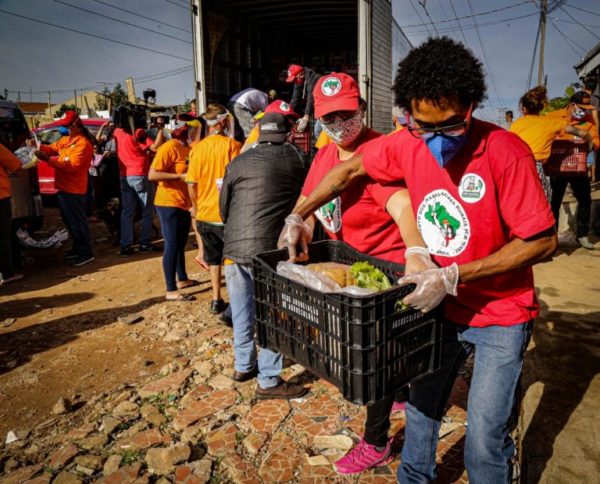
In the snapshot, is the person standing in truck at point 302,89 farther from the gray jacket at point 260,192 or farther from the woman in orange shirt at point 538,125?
the gray jacket at point 260,192

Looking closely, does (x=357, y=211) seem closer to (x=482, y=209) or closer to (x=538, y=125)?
(x=482, y=209)

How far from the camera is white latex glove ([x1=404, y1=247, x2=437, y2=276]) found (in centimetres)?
180

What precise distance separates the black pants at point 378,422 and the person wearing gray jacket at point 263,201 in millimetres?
980

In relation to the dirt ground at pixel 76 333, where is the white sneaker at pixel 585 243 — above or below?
above

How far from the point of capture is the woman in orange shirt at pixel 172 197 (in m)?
5.51

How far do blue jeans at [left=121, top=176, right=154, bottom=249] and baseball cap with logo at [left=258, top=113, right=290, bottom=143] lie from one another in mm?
5259

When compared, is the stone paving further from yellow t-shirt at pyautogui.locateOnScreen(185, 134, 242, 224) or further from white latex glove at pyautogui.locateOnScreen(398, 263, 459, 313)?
yellow t-shirt at pyautogui.locateOnScreen(185, 134, 242, 224)

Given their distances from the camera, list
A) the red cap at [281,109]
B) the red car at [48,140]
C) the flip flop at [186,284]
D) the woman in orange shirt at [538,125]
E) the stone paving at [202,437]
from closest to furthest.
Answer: the stone paving at [202,437], the red cap at [281,109], the woman in orange shirt at [538,125], the flip flop at [186,284], the red car at [48,140]

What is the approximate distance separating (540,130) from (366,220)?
176 inches

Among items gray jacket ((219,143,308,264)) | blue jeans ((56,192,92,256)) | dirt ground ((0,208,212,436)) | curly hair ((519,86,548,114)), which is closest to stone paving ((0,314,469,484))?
dirt ground ((0,208,212,436))

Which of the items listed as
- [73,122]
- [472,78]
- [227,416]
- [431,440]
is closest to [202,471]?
[227,416]

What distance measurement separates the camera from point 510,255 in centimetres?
165

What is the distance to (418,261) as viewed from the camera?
184 cm

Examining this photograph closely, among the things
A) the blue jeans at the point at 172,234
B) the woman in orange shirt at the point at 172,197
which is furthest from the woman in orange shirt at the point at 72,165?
the blue jeans at the point at 172,234
